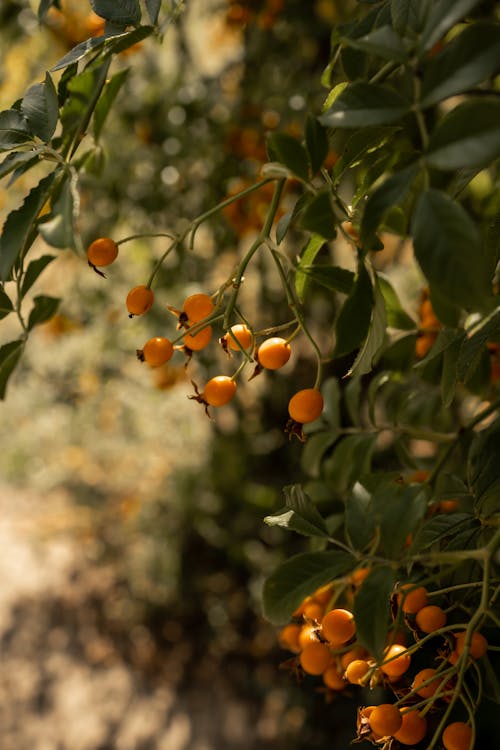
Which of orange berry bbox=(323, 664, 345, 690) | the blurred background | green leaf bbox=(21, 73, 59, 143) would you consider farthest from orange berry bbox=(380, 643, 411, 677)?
the blurred background

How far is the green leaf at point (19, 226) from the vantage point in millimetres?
467

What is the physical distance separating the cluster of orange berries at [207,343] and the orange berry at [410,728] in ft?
0.69

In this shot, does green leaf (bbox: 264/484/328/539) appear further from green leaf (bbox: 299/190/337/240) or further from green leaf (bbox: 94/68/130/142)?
green leaf (bbox: 94/68/130/142)

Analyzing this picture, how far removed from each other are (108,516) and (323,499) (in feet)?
6.14

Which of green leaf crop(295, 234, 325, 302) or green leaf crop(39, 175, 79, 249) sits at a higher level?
green leaf crop(39, 175, 79, 249)

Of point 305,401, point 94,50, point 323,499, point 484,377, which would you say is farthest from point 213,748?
point 94,50

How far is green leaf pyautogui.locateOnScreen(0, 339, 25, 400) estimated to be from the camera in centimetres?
60

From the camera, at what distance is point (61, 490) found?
286cm

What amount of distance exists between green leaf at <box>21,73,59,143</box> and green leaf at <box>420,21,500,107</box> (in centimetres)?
27

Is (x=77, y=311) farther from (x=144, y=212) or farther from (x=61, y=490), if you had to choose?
(x=61, y=490)

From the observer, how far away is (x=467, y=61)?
0.36 meters

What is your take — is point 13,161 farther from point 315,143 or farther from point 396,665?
point 396,665

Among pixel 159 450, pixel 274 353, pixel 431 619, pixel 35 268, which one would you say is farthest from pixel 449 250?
pixel 159 450

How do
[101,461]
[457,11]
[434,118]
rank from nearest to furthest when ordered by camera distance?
1. [457,11]
2. [434,118]
3. [101,461]
